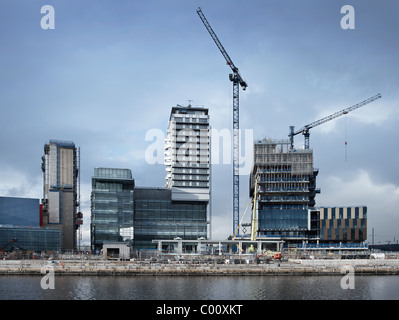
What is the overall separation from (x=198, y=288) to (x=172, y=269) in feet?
82.9

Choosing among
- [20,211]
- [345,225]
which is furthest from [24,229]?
[345,225]

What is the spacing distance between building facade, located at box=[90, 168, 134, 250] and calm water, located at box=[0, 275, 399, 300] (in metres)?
82.7

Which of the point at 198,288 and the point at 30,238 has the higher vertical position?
the point at 198,288

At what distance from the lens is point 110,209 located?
18788 cm

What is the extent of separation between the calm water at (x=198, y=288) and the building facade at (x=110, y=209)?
271ft

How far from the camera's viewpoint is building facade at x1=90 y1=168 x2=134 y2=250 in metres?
186

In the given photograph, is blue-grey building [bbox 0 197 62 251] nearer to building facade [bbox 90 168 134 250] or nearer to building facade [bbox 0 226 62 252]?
building facade [bbox 0 226 62 252]

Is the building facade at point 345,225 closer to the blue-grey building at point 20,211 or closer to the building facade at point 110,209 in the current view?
the building facade at point 110,209

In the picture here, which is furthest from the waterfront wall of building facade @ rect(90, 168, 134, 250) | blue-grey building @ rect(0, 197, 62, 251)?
building facade @ rect(90, 168, 134, 250)

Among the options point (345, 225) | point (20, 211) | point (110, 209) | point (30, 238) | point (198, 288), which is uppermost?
point (110, 209)

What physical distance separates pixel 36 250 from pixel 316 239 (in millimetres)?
110996

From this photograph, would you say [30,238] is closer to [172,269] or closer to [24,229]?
[24,229]

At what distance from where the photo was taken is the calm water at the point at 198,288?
77.4 m

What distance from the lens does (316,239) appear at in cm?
19612
